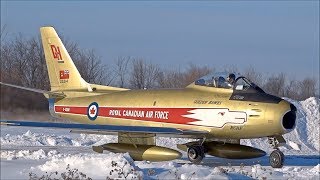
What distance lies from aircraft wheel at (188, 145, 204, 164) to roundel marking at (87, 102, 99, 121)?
422cm

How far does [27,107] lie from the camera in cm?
1422

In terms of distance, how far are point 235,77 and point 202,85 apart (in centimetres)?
118

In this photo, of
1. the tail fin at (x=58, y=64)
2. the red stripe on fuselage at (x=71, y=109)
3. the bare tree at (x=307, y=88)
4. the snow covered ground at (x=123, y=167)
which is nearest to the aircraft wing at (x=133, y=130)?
the snow covered ground at (x=123, y=167)

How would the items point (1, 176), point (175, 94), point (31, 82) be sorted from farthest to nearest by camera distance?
point (175, 94) → point (31, 82) → point (1, 176)

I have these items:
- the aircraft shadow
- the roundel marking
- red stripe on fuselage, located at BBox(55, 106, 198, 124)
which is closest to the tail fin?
red stripe on fuselage, located at BBox(55, 106, 198, 124)

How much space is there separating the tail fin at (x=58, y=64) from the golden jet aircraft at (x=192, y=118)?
4.26 feet

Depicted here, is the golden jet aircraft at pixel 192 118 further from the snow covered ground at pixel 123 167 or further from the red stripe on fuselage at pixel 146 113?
the snow covered ground at pixel 123 167

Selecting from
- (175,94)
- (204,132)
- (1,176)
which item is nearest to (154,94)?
(175,94)

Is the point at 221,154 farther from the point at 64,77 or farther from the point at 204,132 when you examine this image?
the point at 64,77

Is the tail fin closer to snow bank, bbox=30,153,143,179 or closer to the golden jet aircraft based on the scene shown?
the golden jet aircraft

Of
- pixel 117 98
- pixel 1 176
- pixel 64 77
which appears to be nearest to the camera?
pixel 1 176

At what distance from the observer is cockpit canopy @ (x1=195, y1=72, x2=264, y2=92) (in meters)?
18.5

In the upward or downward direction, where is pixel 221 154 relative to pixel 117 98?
downward

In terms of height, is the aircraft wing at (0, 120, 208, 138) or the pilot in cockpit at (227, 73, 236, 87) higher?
the pilot in cockpit at (227, 73, 236, 87)
